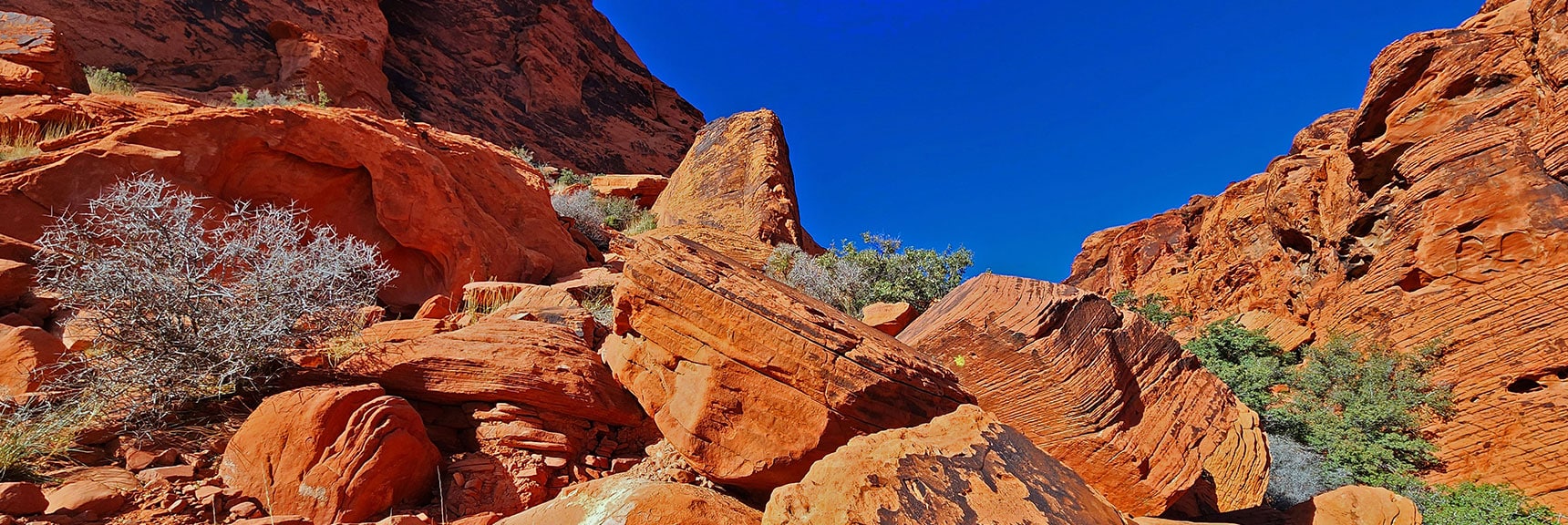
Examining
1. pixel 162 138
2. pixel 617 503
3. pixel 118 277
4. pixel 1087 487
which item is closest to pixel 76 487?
pixel 118 277

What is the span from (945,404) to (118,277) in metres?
5.88

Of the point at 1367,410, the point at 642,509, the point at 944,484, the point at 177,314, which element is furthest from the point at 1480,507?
the point at 177,314

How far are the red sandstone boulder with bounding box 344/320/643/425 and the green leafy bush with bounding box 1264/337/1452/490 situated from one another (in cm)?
904

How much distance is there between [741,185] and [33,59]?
11.1m

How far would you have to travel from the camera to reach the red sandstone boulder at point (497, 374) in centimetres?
484

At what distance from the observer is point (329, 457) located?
3.83 m

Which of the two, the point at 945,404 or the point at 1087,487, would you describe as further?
the point at 945,404

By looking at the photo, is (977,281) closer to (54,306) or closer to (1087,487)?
(1087,487)

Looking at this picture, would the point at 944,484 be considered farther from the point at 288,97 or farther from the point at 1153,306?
the point at 288,97

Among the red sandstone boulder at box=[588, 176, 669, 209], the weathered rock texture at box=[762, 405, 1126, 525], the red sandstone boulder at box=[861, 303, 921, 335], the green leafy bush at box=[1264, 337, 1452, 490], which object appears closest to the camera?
the weathered rock texture at box=[762, 405, 1126, 525]

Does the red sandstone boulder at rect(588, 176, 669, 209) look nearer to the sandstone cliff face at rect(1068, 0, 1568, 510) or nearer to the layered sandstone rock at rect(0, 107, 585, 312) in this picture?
the layered sandstone rock at rect(0, 107, 585, 312)

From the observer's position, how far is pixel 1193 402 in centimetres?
499

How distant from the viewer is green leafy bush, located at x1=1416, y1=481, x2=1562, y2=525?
6.85m

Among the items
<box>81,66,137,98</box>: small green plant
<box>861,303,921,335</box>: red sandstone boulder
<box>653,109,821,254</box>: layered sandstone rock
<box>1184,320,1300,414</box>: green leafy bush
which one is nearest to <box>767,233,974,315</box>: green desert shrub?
<box>653,109,821,254</box>: layered sandstone rock
